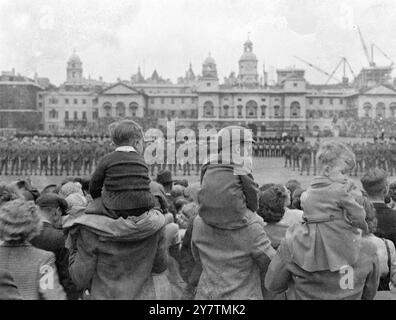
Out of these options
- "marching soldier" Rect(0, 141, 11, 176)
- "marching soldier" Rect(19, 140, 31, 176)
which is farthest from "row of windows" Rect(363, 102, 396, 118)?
"marching soldier" Rect(0, 141, 11, 176)

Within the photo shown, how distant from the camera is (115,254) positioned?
4090 millimetres

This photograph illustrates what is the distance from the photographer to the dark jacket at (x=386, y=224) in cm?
517

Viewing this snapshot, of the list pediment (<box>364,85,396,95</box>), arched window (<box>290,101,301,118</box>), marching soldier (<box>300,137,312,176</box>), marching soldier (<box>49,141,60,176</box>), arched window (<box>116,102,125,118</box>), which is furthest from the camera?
arched window (<box>116,102,125,118</box>)

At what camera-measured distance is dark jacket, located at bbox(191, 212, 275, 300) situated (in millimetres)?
4074

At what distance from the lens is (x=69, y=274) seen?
4391 mm

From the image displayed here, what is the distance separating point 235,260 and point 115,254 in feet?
2.68

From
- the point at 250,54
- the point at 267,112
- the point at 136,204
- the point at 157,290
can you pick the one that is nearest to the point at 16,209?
the point at 136,204

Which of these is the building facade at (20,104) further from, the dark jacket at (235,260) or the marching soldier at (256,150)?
the dark jacket at (235,260)

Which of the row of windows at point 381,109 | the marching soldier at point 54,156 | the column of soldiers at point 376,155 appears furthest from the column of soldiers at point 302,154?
the row of windows at point 381,109

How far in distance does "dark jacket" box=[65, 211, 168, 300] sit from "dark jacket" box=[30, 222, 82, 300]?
0.26 meters

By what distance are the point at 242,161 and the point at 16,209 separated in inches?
59.9

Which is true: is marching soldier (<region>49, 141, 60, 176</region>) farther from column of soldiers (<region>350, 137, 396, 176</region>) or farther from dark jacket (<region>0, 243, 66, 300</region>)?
dark jacket (<region>0, 243, 66, 300</region>)

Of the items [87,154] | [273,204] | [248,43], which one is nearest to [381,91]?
[248,43]
